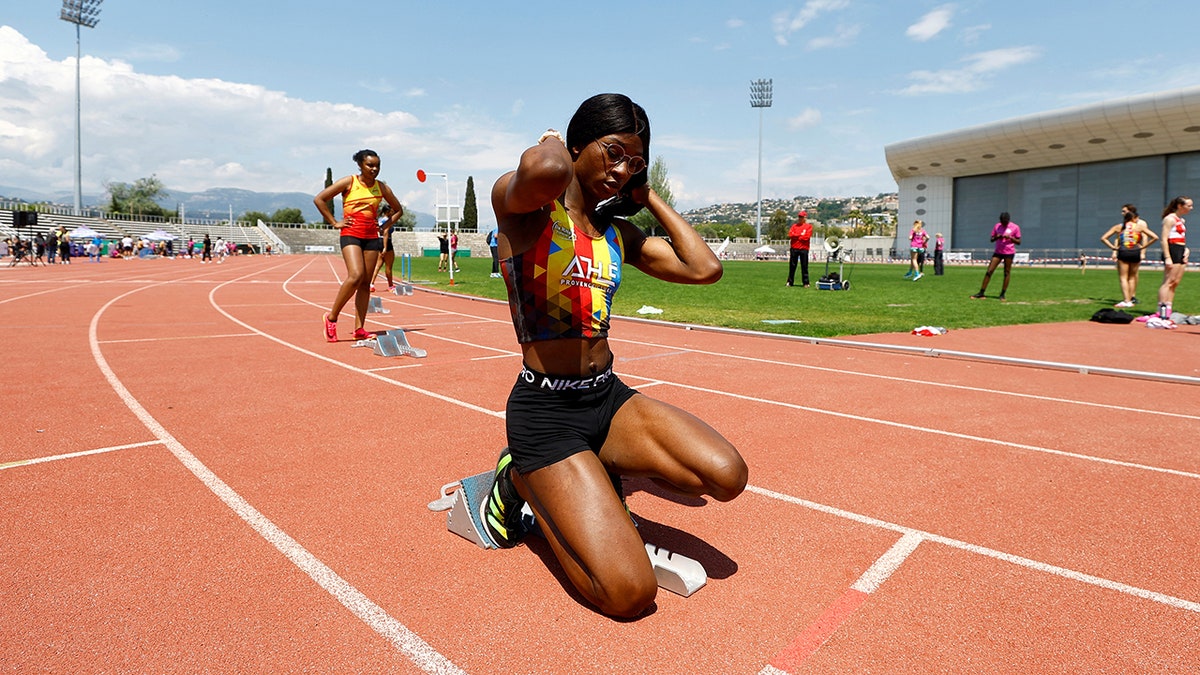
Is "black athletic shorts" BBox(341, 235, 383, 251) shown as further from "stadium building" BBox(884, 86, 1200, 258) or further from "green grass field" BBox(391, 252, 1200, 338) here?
"stadium building" BBox(884, 86, 1200, 258)

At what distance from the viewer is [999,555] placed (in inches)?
118

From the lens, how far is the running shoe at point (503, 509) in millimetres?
→ 2992

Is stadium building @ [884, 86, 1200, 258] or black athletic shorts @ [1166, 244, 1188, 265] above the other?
stadium building @ [884, 86, 1200, 258]

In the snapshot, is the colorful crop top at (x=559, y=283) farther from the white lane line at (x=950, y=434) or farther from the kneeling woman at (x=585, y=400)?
the white lane line at (x=950, y=434)

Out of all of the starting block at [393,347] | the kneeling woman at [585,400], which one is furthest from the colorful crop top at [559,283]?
the starting block at [393,347]

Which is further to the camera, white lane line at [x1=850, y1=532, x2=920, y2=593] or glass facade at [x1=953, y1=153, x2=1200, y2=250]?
glass facade at [x1=953, y1=153, x2=1200, y2=250]

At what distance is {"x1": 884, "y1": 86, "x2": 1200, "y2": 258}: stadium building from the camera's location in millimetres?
52219

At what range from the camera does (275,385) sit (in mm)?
6316

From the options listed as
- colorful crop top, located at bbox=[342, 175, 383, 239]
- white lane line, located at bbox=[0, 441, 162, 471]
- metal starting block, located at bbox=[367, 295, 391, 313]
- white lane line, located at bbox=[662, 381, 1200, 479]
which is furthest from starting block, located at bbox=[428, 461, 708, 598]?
metal starting block, located at bbox=[367, 295, 391, 313]

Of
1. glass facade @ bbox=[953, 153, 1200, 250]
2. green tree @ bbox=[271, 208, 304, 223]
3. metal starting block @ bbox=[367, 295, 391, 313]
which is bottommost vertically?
metal starting block @ bbox=[367, 295, 391, 313]

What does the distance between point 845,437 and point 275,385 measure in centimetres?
512

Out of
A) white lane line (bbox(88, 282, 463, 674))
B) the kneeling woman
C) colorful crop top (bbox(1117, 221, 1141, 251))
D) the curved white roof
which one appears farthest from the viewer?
the curved white roof

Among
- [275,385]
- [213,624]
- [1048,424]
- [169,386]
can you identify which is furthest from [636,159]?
[169,386]

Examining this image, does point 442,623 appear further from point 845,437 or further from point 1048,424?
point 1048,424
